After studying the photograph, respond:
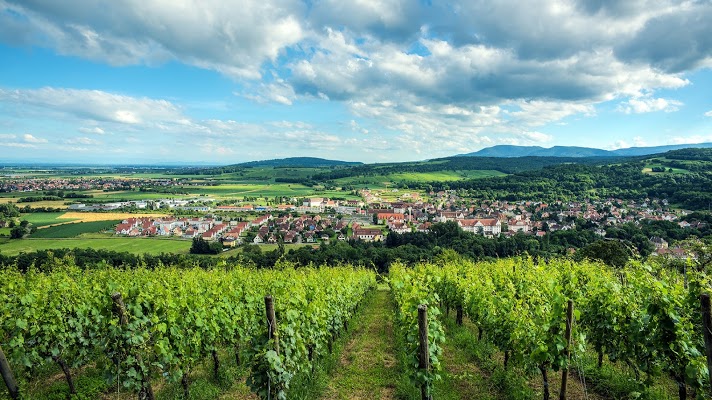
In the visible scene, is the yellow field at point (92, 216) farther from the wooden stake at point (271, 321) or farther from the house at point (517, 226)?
the house at point (517, 226)

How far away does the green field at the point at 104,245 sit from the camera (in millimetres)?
51875

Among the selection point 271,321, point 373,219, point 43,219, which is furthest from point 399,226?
point 271,321

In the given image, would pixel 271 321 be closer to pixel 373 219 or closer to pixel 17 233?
pixel 17 233

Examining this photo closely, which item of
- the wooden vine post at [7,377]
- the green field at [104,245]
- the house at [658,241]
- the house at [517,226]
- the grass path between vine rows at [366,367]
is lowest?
the house at [517,226]

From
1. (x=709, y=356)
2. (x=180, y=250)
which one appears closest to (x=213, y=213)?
(x=180, y=250)

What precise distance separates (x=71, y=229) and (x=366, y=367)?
77.5 meters

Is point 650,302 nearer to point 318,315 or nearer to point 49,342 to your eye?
point 318,315

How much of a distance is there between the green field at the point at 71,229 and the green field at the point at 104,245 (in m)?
3.37

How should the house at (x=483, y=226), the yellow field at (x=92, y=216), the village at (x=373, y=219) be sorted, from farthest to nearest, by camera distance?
the house at (x=483, y=226), the yellow field at (x=92, y=216), the village at (x=373, y=219)

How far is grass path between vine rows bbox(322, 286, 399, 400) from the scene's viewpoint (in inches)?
327

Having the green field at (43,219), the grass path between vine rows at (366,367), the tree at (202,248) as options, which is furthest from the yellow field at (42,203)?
the grass path between vine rows at (366,367)

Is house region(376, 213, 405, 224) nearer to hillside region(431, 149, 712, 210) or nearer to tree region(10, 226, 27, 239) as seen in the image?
hillside region(431, 149, 712, 210)

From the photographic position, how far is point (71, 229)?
65375mm

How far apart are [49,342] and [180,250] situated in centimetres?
5510
